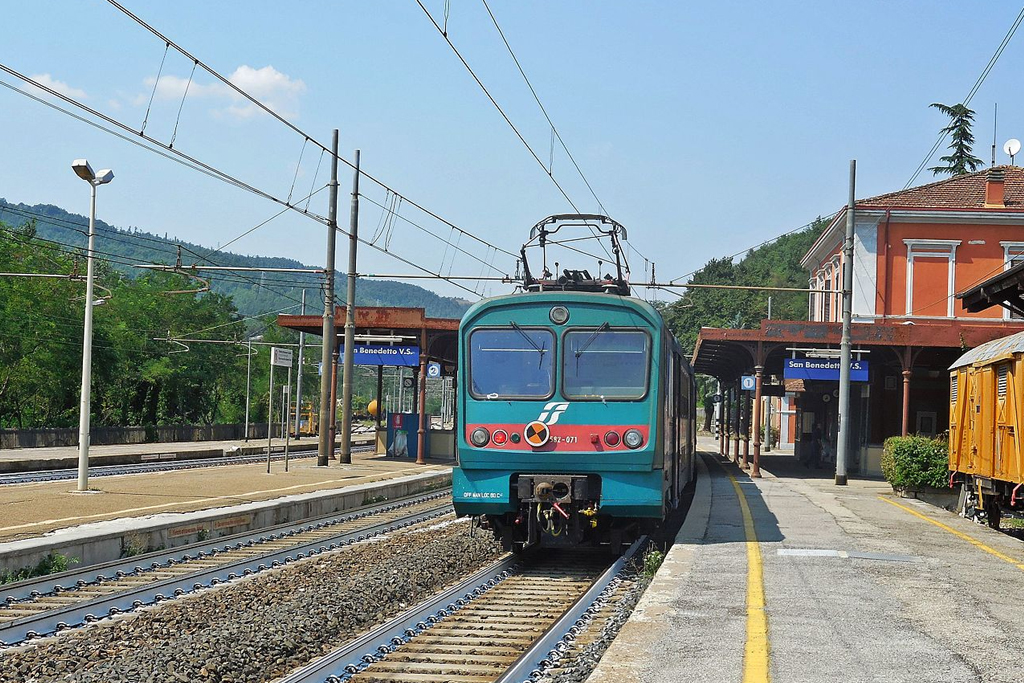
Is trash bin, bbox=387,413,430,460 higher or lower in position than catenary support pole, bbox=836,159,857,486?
lower

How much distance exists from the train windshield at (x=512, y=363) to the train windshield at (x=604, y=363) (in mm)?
217

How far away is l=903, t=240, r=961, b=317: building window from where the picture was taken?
40.3 meters

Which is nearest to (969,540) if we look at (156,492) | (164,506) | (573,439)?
(573,439)

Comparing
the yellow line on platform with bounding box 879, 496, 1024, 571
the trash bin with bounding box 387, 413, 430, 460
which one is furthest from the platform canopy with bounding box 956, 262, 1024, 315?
the trash bin with bounding box 387, 413, 430, 460

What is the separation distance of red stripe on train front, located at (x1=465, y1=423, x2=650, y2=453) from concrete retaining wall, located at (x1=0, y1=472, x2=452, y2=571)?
176 inches

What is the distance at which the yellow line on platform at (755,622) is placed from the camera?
6488 mm

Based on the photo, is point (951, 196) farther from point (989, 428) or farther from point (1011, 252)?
point (989, 428)

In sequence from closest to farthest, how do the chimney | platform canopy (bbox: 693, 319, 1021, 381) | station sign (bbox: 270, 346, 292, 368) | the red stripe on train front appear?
the red stripe on train front < station sign (bbox: 270, 346, 292, 368) < platform canopy (bbox: 693, 319, 1021, 381) < the chimney

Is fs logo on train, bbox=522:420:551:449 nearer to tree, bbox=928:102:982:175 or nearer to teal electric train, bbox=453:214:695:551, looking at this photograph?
teal electric train, bbox=453:214:695:551

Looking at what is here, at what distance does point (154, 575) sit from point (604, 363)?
5.28 meters

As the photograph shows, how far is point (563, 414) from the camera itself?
12.4m

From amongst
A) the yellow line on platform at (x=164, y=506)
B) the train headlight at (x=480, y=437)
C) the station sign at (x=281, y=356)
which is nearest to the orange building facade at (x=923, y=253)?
the station sign at (x=281, y=356)

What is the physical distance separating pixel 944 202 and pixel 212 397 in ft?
168

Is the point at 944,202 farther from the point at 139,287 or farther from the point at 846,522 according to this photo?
the point at 139,287
